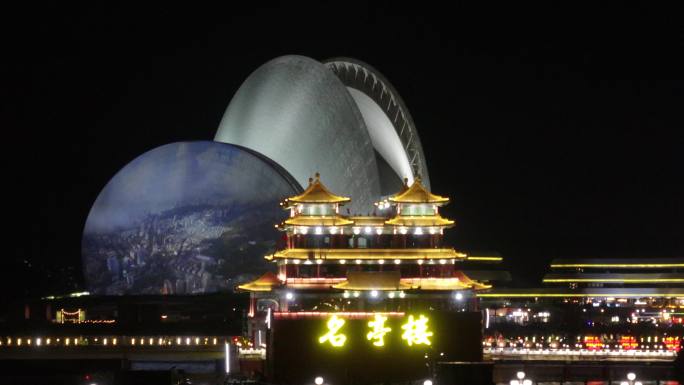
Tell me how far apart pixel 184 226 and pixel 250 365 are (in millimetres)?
22148

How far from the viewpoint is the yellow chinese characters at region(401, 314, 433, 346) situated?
2917cm

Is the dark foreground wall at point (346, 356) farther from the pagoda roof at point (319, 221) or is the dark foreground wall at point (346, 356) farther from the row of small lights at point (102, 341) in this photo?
the pagoda roof at point (319, 221)

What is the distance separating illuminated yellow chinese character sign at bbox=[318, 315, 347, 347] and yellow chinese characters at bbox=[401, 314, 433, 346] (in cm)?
151

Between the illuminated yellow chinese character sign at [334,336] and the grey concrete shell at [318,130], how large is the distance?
23682mm

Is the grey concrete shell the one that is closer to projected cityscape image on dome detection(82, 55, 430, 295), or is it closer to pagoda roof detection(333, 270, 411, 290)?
projected cityscape image on dome detection(82, 55, 430, 295)

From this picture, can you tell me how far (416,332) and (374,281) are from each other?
6539 mm

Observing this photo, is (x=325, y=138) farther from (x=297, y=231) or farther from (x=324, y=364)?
(x=324, y=364)

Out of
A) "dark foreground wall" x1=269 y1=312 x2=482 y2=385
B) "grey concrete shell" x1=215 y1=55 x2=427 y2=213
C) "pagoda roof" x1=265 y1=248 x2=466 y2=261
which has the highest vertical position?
"grey concrete shell" x1=215 y1=55 x2=427 y2=213

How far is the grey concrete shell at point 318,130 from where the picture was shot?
175ft

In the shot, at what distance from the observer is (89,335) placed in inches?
1601

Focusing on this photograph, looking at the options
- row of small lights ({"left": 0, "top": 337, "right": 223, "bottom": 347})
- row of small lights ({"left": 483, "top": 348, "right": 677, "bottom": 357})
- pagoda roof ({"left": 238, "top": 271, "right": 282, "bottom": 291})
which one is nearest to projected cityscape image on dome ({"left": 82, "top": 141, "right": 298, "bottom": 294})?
pagoda roof ({"left": 238, "top": 271, "right": 282, "bottom": 291})

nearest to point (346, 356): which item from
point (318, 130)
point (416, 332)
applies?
point (416, 332)

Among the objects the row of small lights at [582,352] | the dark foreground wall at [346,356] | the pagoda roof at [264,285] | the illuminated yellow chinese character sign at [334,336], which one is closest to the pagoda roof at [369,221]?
the pagoda roof at [264,285]

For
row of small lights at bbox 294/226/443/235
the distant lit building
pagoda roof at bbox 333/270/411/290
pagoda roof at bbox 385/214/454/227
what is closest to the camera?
pagoda roof at bbox 333/270/411/290
